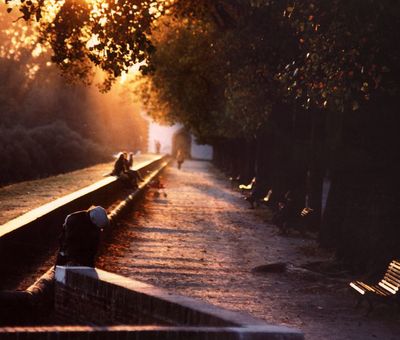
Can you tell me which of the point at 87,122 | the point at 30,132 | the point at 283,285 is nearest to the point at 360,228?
the point at 283,285

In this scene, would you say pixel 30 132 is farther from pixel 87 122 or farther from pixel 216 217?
pixel 216 217

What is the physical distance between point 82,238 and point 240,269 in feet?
22.2

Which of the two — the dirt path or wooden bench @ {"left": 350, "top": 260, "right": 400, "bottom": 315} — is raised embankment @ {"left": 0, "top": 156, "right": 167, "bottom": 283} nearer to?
the dirt path

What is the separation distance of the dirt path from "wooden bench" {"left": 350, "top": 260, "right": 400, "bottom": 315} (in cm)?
26

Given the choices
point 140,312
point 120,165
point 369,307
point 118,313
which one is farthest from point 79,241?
point 120,165

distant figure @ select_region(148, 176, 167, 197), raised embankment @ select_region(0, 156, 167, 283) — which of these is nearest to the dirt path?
raised embankment @ select_region(0, 156, 167, 283)

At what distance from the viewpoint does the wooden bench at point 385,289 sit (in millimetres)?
14930

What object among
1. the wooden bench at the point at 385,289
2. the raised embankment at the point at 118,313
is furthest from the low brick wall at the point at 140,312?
the wooden bench at the point at 385,289

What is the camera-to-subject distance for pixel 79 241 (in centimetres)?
1359

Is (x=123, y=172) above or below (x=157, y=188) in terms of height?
above

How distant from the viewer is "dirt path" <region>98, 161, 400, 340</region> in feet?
47.8

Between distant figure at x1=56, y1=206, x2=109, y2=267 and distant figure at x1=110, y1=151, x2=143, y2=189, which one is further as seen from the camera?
distant figure at x1=110, y1=151, x2=143, y2=189

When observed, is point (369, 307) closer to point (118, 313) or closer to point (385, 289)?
point (385, 289)

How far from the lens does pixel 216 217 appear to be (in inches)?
1316
